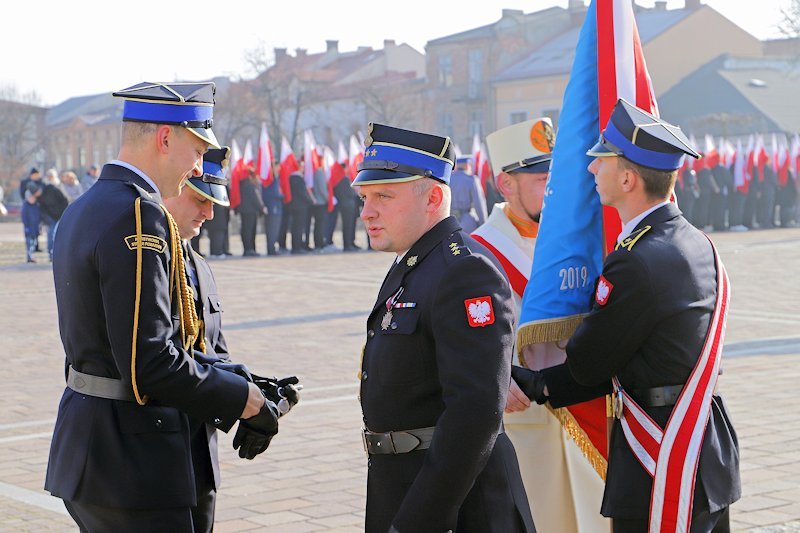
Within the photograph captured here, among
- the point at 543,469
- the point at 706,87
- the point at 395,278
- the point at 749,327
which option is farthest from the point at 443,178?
the point at 706,87

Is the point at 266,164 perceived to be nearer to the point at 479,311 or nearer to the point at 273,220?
the point at 273,220

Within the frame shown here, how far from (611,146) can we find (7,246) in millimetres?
29091

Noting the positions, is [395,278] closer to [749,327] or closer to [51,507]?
[51,507]

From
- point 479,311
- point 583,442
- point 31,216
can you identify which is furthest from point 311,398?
point 31,216

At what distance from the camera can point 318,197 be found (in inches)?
1026

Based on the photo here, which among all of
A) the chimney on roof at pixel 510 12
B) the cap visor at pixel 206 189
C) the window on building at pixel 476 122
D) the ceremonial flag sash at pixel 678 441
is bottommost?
the ceremonial flag sash at pixel 678 441

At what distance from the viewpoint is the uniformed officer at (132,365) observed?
3.25 meters

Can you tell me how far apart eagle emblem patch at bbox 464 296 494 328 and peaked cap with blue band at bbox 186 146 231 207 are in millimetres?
1772

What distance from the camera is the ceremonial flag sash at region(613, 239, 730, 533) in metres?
3.60

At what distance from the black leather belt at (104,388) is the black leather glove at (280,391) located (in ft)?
1.55

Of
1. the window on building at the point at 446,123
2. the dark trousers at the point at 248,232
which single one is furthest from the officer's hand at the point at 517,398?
the window on building at the point at 446,123

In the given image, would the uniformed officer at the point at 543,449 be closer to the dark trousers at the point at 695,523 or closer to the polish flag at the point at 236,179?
the dark trousers at the point at 695,523

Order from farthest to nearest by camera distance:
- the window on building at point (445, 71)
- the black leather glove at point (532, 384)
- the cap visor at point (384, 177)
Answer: the window on building at point (445, 71) → the black leather glove at point (532, 384) → the cap visor at point (384, 177)

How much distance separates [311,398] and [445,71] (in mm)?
62344
